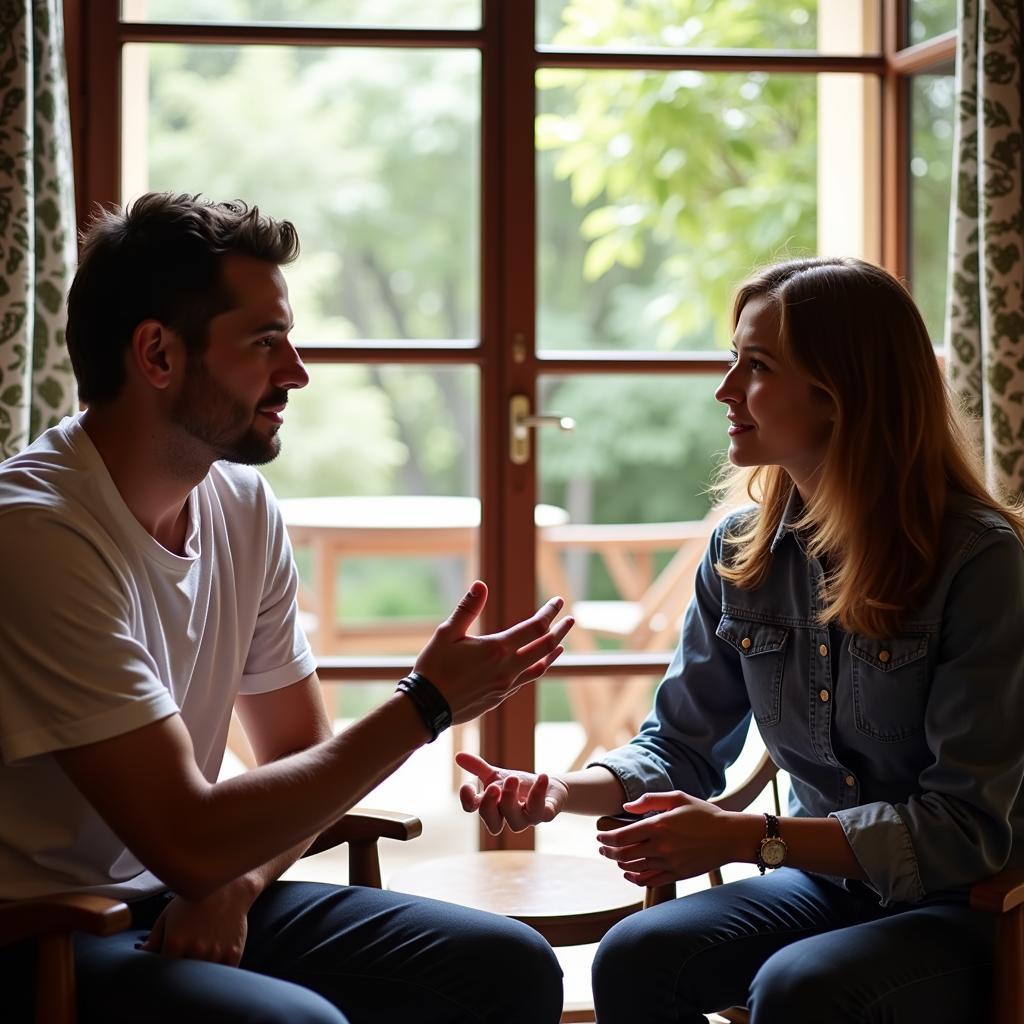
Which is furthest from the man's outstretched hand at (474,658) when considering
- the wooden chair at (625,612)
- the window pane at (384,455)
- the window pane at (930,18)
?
the window pane at (384,455)

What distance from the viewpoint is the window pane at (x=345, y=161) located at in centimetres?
909

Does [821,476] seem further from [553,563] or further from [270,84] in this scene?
[270,84]

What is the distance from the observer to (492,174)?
9.86 feet

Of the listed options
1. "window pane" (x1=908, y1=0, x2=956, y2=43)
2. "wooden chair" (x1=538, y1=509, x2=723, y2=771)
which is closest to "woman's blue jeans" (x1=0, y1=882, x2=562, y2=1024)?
"window pane" (x1=908, y1=0, x2=956, y2=43)

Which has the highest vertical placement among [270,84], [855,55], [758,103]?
[270,84]

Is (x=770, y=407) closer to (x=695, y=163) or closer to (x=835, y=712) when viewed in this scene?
(x=835, y=712)

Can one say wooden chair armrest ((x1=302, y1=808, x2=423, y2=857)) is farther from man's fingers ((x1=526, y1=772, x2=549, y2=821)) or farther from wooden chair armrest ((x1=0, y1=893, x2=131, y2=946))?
wooden chair armrest ((x1=0, y1=893, x2=131, y2=946))

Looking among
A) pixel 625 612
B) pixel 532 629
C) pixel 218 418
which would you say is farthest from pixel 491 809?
pixel 625 612

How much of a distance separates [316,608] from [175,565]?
2.91 metres

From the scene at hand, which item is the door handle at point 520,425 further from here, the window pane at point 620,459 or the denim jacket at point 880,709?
the window pane at point 620,459

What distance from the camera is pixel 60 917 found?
1474 millimetres

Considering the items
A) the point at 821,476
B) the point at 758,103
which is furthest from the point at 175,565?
the point at 758,103

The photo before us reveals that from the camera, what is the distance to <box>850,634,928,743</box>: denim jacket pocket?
1801mm

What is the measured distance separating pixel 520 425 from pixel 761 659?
45.7 inches
